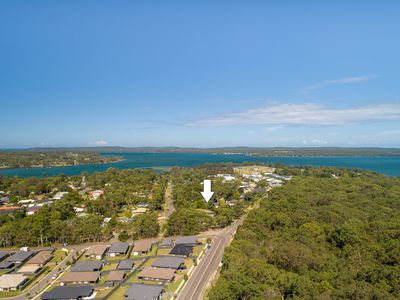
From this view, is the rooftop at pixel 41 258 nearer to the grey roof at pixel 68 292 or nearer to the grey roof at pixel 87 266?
the grey roof at pixel 87 266

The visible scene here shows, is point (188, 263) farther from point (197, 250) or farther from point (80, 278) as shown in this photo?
point (80, 278)

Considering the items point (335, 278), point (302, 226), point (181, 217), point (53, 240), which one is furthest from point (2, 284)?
point (302, 226)

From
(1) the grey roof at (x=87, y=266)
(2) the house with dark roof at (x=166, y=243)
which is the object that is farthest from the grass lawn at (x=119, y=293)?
(2) the house with dark roof at (x=166, y=243)

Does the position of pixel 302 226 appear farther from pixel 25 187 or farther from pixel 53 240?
pixel 25 187

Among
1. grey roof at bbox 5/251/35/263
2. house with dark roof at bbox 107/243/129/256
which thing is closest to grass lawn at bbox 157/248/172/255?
house with dark roof at bbox 107/243/129/256

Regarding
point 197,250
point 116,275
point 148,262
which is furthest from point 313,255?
point 116,275
